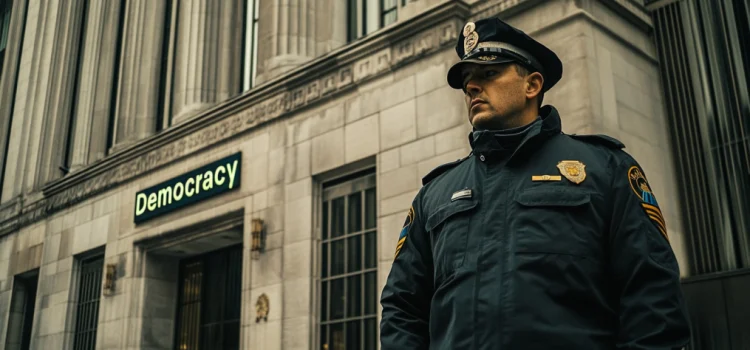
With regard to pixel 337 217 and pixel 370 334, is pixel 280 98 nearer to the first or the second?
pixel 337 217

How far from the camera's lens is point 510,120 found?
3312mm

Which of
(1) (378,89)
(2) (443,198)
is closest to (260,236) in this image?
(1) (378,89)

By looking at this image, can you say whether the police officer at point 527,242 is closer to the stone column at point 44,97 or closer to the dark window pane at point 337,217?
the dark window pane at point 337,217

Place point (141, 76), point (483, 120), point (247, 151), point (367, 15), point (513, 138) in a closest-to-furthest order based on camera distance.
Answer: point (513, 138)
point (483, 120)
point (247, 151)
point (367, 15)
point (141, 76)

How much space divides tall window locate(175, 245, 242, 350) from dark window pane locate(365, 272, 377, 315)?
4.26 m

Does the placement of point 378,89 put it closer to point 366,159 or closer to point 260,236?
point 366,159

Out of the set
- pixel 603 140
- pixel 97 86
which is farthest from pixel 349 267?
pixel 97 86

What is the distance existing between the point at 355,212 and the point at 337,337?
6.64 ft

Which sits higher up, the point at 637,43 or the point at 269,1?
the point at 269,1

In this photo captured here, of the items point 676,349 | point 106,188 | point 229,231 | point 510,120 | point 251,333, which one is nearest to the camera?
point 676,349

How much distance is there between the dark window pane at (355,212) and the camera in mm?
12875

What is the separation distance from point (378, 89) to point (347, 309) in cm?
354

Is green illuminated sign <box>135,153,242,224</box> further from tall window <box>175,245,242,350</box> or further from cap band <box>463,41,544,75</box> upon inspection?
cap band <box>463,41,544,75</box>

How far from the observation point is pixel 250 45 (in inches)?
677
